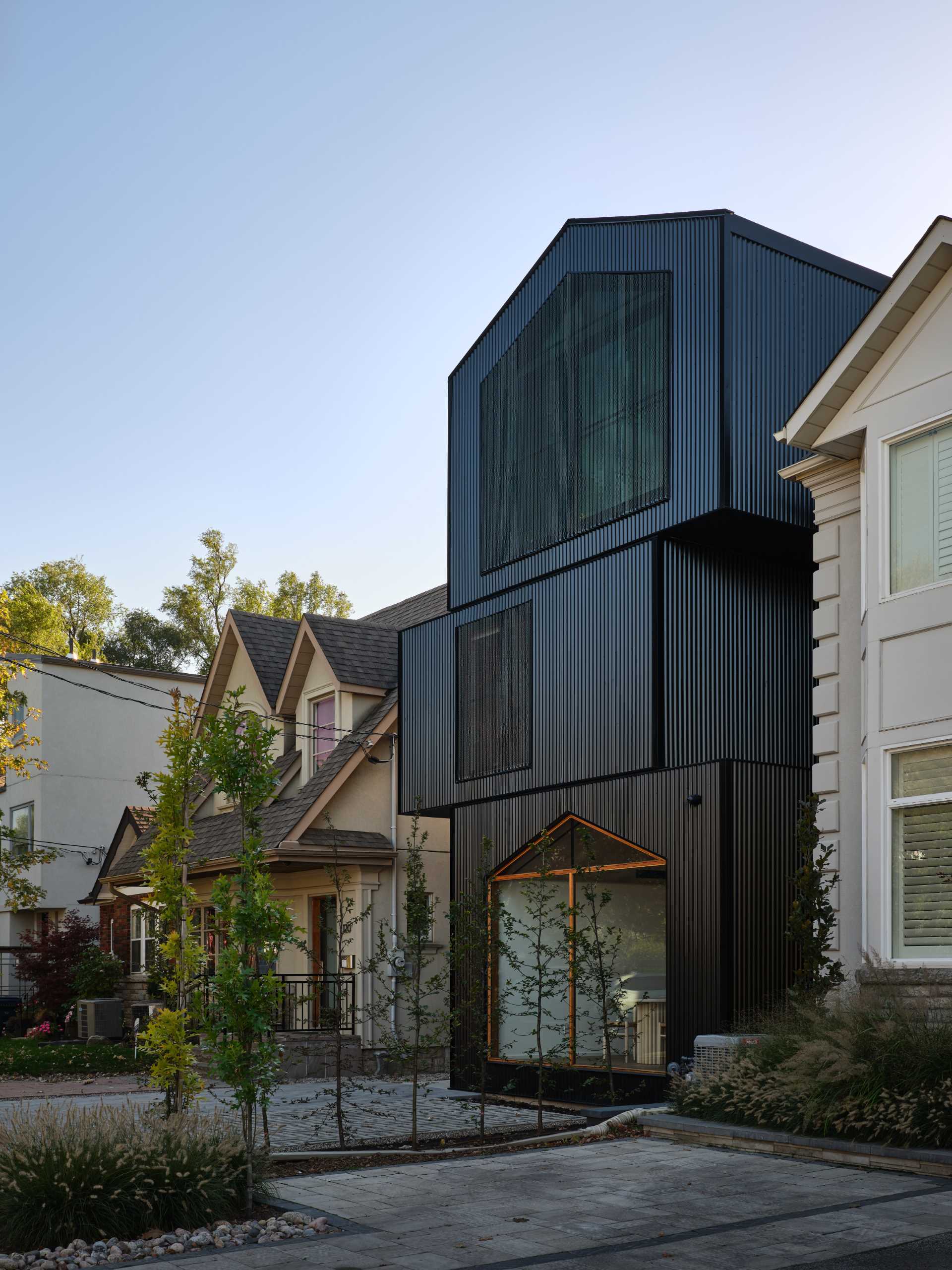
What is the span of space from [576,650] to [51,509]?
17.1 m

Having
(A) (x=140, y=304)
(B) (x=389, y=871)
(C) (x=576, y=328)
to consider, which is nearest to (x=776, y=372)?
(C) (x=576, y=328)

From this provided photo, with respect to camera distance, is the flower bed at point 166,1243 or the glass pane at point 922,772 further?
the glass pane at point 922,772

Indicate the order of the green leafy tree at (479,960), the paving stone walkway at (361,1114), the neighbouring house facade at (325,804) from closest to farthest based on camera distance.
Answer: the paving stone walkway at (361,1114), the green leafy tree at (479,960), the neighbouring house facade at (325,804)

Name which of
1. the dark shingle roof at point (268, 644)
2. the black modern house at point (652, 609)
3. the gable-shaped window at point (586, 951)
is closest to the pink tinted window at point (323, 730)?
the dark shingle roof at point (268, 644)

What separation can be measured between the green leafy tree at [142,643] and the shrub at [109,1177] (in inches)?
1656

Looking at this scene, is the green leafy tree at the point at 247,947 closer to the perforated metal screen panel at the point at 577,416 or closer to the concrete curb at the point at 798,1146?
the concrete curb at the point at 798,1146

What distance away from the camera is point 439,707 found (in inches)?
745

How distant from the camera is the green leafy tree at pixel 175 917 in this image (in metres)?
10.9

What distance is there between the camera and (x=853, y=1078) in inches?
406

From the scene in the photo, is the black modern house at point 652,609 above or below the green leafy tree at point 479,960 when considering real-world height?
above

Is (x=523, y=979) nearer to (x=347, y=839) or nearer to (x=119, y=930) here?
(x=347, y=839)

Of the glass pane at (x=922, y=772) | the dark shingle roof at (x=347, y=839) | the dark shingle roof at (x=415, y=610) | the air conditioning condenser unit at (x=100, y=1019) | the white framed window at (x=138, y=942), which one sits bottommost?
the air conditioning condenser unit at (x=100, y=1019)

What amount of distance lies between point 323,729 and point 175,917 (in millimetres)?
11645

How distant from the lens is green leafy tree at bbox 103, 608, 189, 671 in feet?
165
